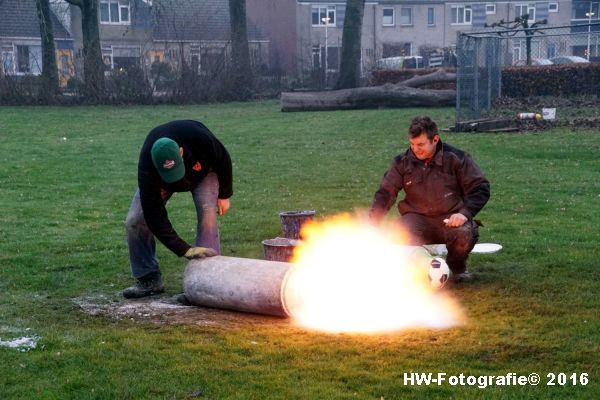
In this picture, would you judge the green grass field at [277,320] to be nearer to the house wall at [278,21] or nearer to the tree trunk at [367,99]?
the tree trunk at [367,99]

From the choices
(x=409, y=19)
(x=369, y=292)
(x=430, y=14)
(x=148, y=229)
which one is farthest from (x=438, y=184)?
(x=430, y=14)

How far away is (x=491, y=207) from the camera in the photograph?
10914mm

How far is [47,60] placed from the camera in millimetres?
34000

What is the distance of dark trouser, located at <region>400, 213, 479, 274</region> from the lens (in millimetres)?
7016

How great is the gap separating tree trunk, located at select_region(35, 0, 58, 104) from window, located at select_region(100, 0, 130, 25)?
20268 millimetres

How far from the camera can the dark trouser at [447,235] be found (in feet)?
23.0

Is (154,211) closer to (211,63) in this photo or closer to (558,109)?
(558,109)

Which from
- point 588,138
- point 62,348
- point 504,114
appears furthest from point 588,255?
point 504,114

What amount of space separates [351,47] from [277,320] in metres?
30.3

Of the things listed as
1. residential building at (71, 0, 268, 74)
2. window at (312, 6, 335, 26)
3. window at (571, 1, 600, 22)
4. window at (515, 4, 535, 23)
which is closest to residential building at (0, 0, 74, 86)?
residential building at (71, 0, 268, 74)

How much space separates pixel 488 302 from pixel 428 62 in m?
47.8

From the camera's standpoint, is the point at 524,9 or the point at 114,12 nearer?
the point at 114,12

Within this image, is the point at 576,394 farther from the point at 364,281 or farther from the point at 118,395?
the point at 118,395

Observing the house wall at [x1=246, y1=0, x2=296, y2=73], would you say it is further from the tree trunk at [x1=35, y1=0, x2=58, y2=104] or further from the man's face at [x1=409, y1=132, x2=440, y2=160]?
the man's face at [x1=409, y1=132, x2=440, y2=160]
